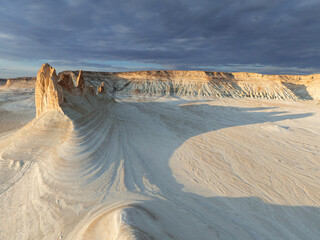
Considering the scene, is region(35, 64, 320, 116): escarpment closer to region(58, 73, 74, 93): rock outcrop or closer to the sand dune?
region(58, 73, 74, 93): rock outcrop

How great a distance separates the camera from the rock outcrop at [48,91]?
21.9 feet

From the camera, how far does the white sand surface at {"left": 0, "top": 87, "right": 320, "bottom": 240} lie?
141 inches

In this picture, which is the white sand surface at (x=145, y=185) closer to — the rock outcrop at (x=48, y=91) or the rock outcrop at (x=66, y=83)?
the rock outcrop at (x=48, y=91)

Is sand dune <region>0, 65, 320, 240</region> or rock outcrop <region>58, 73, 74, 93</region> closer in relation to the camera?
sand dune <region>0, 65, 320, 240</region>

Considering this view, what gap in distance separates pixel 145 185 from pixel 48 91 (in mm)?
5268

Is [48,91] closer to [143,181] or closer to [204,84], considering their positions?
[143,181]

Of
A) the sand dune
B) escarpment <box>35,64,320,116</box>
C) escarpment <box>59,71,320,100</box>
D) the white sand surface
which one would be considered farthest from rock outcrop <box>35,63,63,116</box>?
escarpment <box>59,71,320,100</box>

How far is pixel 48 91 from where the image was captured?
6.86 meters

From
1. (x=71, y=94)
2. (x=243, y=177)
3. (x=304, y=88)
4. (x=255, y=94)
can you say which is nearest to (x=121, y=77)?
(x=255, y=94)

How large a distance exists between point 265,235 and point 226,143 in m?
5.24

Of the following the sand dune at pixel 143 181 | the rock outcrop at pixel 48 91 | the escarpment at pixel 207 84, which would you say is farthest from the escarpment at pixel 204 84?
the sand dune at pixel 143 181

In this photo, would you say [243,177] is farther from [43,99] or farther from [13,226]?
[43,99]

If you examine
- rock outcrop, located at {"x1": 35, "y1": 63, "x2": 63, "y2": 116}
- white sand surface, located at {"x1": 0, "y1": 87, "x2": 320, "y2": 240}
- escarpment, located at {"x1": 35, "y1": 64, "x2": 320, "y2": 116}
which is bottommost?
white sand surface, located at {"x1": 0, "y1": 87, "x2": 320, "y2": 240}

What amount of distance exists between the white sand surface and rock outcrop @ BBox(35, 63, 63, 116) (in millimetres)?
346
